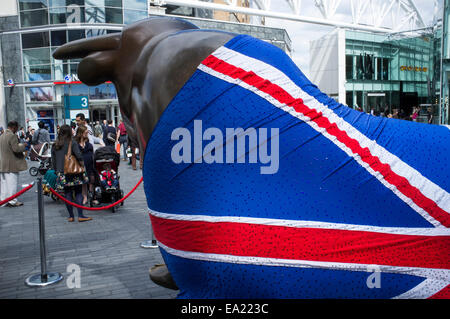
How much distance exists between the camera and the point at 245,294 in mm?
1678

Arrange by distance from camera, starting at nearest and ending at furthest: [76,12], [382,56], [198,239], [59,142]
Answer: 1. [198,239]
2. [59,142]
3. [76,12]
4. [382,56]

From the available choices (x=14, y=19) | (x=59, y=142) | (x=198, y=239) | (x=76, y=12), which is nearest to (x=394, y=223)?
(x=198, y=239)

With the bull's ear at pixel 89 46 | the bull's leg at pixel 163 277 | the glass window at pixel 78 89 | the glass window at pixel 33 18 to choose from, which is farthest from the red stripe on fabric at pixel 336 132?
the glass window at pixel 33 18

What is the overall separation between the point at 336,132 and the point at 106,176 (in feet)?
23.7

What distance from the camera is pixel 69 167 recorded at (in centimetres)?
742

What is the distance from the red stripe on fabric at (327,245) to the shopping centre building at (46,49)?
25044 mm

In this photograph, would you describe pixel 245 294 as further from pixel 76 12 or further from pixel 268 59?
pixel 76 12

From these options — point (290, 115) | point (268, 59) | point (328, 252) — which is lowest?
point (328, 252)

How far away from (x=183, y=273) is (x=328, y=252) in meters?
→ 0.65

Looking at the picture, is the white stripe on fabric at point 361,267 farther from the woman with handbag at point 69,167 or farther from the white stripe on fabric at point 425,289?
the woman with handbag at point 69,167

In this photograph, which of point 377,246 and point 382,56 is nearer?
point 377,246

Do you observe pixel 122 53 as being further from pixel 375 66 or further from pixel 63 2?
pixel 375 66

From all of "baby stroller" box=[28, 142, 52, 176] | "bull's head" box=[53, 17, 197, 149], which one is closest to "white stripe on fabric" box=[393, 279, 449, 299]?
"bull's head" box=[53, 17, 197, 149]

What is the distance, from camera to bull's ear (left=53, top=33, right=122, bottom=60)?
214cm
